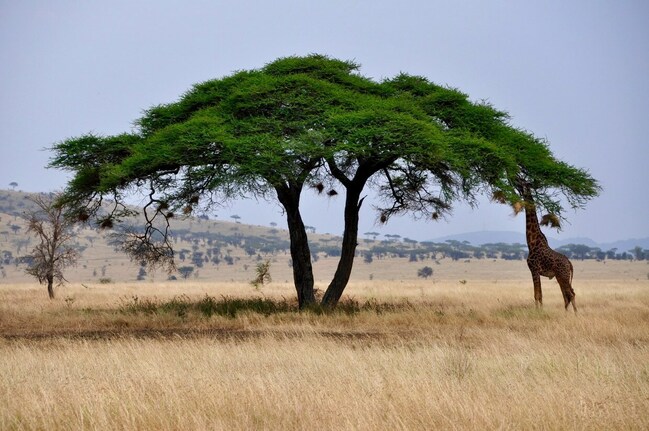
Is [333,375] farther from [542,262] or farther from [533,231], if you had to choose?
[533,231]

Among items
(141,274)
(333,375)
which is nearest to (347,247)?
(333,375)

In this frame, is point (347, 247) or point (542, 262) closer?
point (542, 262)

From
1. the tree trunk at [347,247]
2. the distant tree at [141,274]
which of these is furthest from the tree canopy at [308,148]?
the distant tree at [141,274]

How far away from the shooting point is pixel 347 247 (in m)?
22.2

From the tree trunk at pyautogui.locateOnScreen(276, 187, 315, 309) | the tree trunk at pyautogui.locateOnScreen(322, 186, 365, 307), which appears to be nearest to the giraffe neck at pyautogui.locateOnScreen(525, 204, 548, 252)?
→ the tree trunk at pyautogui.locateOnScreen(322, 186, 365, 307)

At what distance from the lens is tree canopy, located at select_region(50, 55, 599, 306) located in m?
19.1

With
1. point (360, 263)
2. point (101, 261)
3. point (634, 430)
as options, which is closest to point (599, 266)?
point (360, 263)

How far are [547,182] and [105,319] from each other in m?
13.7

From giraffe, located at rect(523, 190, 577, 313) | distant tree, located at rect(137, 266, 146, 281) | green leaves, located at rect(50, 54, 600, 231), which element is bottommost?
distant tree, located at rect(137, 266, 146, 281)

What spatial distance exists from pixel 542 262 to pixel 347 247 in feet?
19.6

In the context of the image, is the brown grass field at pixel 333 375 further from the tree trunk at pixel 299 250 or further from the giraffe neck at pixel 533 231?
the tree trunk at pixel 299 250

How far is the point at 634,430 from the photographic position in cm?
A: 700

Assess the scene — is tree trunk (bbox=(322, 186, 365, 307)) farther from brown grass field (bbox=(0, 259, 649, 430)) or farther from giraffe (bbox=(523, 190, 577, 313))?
giraffe (bbox=(523, 190, 577, 313))

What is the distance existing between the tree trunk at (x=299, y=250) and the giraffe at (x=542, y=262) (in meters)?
6.76
